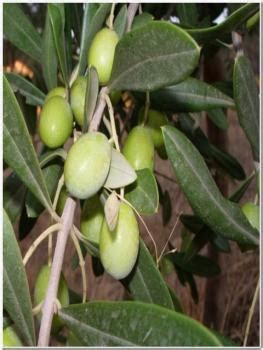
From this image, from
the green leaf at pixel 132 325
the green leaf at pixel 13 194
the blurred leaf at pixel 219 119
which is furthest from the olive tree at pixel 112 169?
the blurred leaf at pixel 219 119

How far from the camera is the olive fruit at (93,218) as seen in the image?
2.08 ft

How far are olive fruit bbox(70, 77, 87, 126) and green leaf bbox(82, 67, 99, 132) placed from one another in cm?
6

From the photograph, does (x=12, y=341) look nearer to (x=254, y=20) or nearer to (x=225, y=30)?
(x=225, y=30)

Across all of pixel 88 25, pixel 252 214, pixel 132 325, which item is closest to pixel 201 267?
pixel 252 214

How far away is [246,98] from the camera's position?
703 mm

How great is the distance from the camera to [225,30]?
1.98 feet

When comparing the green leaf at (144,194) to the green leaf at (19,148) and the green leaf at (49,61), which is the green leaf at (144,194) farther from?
the green leaf at (49,61)

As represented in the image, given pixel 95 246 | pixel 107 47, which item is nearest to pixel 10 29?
pixel 107 47

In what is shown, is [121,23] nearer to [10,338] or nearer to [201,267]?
[10,338]

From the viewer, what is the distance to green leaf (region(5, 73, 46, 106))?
2.66ft

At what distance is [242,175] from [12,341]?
2.46 feet

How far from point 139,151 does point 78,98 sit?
0.09 meters

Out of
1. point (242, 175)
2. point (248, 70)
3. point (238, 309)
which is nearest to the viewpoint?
point (248, 70)

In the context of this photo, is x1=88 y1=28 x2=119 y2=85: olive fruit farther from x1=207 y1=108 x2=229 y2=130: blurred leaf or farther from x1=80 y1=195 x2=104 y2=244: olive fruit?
x1=207 y1=108 x2=229 y2=130: blurred leaf
